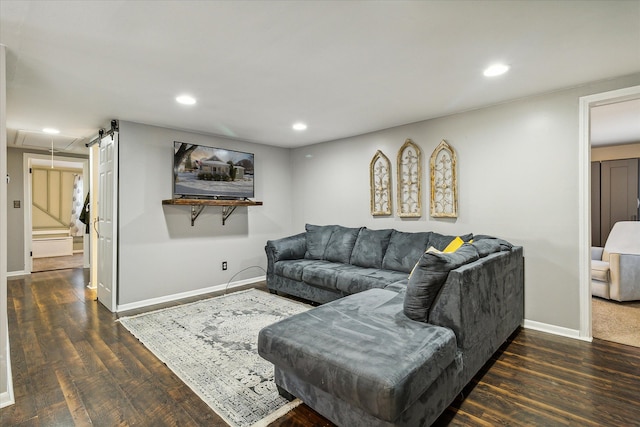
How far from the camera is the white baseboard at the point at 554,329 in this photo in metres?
2.84

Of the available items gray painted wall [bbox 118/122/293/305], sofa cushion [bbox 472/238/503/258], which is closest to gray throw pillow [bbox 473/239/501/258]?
sofa cushion [bbox 472/238/503/258]

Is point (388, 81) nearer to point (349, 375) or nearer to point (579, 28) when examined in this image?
point (579, 28)

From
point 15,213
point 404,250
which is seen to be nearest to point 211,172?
point 404,250

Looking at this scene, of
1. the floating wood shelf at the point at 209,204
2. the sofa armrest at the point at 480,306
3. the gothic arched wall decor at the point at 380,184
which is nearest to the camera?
the sofa armrest at the point at 480,306

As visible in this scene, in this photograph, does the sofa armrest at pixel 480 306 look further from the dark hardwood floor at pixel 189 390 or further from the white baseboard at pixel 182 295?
the white baseboard at pixel 182 295

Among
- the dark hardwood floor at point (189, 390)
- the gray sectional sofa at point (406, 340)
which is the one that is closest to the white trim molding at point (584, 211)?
the dark hardwood floor at point (189, 390)

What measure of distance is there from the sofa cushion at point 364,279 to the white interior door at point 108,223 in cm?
268

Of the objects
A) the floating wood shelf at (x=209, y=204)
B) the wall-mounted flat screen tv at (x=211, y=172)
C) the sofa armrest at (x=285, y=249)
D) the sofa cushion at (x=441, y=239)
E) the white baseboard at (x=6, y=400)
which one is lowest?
the white baseboard at (x=6, y=400)

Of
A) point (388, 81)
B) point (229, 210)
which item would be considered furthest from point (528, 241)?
point (229, 210)

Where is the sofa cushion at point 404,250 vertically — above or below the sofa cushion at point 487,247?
below

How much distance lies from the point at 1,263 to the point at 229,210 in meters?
2.89

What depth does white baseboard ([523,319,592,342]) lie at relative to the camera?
284cm

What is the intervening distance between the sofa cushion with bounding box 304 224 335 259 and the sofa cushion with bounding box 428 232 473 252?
4.96ft

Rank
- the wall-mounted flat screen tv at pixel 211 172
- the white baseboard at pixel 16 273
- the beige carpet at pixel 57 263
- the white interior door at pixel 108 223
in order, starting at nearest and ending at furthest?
the white interior door at pixel 108 223, the wall-mounted flat screen tv at pixel 211 172, the white baseboard at pixel 16 273, the beige carpet at pixel 57 263
